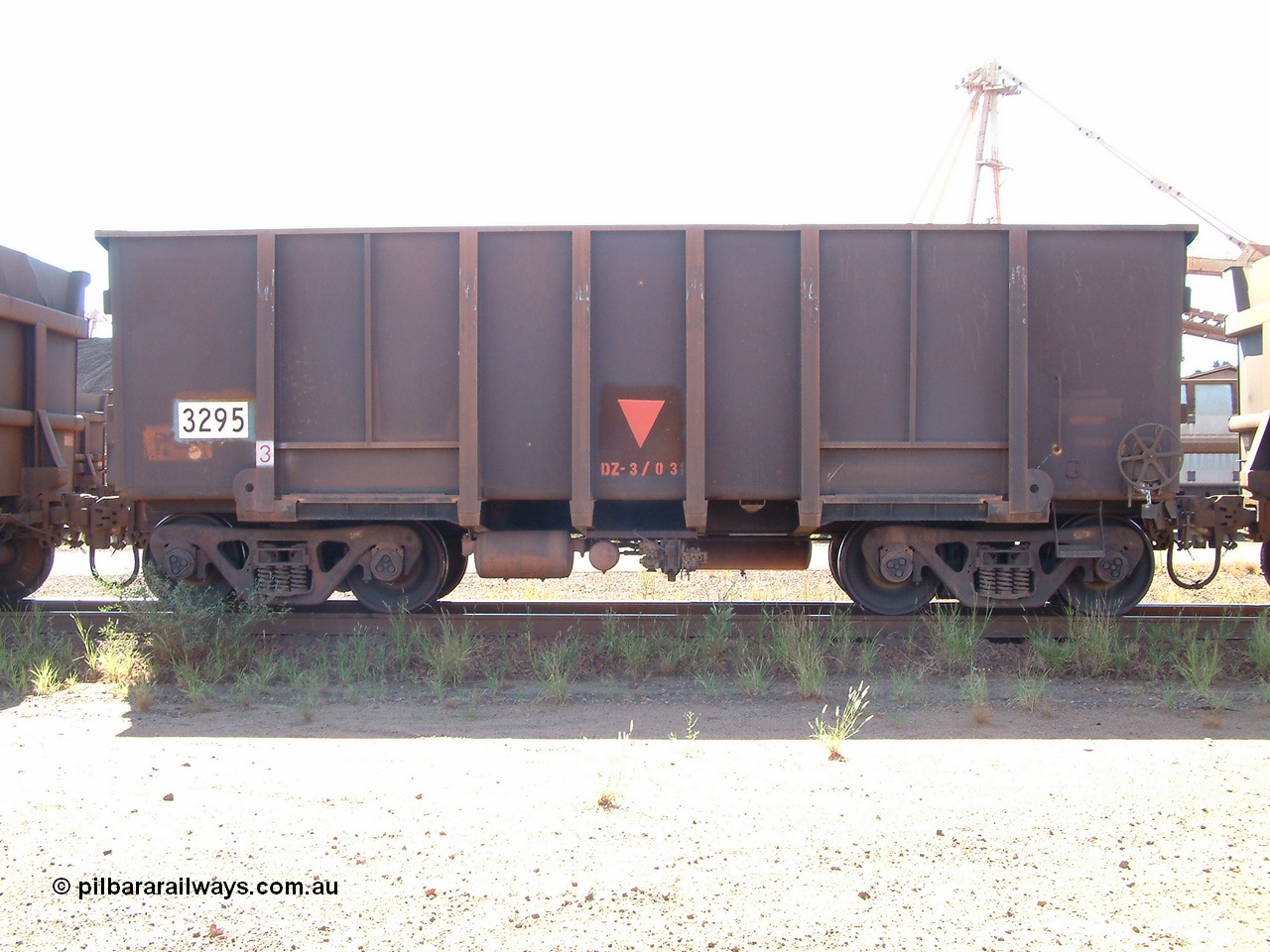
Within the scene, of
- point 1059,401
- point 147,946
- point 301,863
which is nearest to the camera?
point 147,946

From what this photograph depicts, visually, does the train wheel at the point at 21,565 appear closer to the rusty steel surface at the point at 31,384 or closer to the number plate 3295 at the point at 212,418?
the rusty steel surface at the point at 31,384

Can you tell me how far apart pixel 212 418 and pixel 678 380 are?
3861 millimetres

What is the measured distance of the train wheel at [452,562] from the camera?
825 centimetres

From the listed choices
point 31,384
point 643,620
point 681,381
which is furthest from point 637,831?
point 31,384

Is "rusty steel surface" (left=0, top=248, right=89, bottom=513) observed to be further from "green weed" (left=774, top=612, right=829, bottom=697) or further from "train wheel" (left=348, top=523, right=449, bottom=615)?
"green weed" (left=774, top=612, right=829, bottom=697)

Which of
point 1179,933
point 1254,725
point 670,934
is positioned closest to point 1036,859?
point 1179,933

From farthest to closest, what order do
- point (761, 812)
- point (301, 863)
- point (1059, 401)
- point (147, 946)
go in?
1. point (1059, 401)
2. point (761, 812)
3. point (301, 863)
4. point (147, 946)

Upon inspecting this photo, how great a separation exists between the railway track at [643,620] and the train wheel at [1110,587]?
0.16m

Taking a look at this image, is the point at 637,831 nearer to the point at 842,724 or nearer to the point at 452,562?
the point at 842,724

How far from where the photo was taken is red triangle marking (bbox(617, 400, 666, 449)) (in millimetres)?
7645

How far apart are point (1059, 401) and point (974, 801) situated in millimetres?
4347

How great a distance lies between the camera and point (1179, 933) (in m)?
3.12

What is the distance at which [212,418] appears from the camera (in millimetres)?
7820

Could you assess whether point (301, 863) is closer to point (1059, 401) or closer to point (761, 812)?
point (761, 812)
